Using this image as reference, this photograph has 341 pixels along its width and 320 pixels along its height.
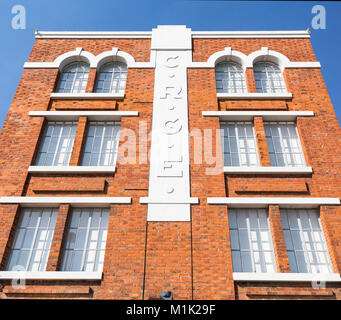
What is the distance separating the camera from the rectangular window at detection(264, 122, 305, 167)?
30.0 feet

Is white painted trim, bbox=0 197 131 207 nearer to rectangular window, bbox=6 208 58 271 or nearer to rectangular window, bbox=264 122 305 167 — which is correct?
rectangular window, bbox=6 208 58 271

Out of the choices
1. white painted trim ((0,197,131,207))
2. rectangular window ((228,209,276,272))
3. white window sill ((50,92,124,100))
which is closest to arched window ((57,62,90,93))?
white window sill ((50,92,124,100))

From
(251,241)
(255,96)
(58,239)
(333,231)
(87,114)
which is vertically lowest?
(58,239)

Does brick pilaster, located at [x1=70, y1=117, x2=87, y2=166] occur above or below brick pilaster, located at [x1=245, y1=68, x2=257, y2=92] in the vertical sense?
below

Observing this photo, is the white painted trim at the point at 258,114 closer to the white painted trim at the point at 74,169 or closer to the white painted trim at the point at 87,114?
the white painted trim at the point at 87,114

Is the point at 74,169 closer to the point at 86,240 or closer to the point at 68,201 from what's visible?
the point at 68,201

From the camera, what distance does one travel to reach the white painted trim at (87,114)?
9.69m

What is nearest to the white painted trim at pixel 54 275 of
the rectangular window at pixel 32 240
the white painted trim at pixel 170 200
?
the rectangular window at pixel 32 240

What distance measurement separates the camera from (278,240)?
768 cm

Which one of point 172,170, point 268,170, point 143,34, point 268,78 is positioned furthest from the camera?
point 143,34

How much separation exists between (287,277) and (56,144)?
683cm

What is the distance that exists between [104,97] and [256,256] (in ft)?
20.2

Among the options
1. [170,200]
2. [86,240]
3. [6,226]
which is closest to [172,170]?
[170,200]

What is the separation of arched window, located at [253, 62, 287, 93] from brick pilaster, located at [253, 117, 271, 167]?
1557 mm
